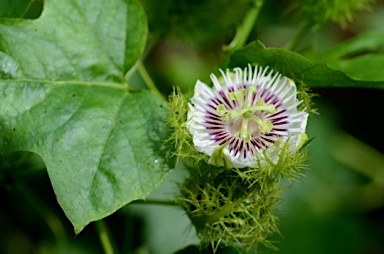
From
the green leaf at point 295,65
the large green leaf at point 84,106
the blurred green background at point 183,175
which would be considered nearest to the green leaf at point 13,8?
the large green leaf at point 84,106

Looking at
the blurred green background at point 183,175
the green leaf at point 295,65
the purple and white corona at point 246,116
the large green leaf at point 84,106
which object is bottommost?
the blurred green background at point 183,175

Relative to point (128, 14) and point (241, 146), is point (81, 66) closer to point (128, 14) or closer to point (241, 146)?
point (128, 14)

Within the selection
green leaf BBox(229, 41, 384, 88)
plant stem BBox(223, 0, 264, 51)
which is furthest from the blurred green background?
green leaf BBox(229, 41, 384, 88)

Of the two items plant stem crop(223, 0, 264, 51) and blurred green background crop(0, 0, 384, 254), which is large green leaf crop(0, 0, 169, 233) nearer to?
blurred green background crop(0, 0, 384, 254)

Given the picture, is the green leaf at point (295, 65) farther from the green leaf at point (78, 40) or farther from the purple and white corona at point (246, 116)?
the green leaf at point (78, 40)

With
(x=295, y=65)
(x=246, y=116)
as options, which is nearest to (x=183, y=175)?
(x=246, y=116)

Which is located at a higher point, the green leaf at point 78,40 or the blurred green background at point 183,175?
the green leaf at point 78,40

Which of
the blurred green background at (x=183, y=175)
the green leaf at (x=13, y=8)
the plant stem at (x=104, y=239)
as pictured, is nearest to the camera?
the green leaf at (x=13, y=8)

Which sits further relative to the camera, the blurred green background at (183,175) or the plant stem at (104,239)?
the blurred green background at (183,175)
